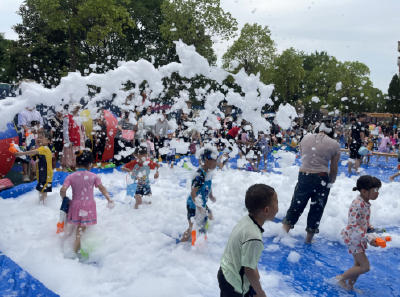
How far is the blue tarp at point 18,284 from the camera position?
2838 mm

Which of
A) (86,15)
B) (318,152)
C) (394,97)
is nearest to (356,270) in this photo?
(318,152)

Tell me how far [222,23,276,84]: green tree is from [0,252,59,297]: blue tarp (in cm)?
2882

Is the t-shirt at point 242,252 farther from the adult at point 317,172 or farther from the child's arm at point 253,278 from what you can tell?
the adult at point 317,172

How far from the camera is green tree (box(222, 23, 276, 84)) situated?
30531 millimetres

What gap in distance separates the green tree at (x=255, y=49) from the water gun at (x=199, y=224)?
27.6 metres

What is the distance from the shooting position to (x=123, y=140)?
9.53 m

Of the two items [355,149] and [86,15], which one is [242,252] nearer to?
[355,149]

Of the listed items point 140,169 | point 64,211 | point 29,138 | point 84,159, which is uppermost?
point 84,159

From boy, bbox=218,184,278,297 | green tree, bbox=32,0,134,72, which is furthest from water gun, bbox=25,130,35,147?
green tree, bbox=32,0,134,72

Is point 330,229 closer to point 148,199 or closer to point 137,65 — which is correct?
point 148,199

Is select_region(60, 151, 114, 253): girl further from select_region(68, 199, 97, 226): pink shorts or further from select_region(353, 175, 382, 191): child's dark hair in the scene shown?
select_region(353, 175, 382, 191): child's dark hair

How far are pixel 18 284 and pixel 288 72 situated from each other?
1563 inches

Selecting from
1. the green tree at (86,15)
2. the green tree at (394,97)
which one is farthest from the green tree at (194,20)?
the green tree at (394,97)

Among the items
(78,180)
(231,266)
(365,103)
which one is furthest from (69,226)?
(365,103)
